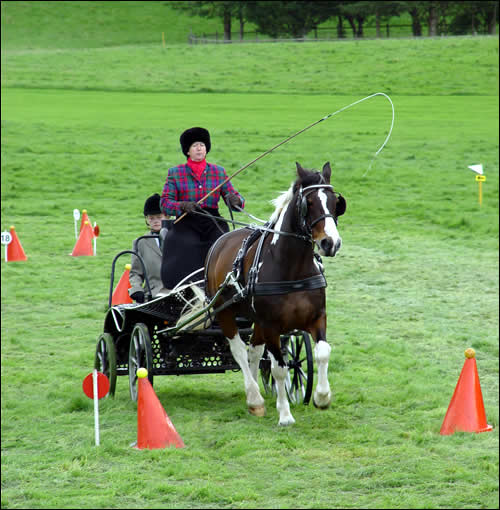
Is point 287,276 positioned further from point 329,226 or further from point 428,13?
point 428,13

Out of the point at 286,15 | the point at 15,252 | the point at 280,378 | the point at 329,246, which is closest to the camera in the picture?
the point at 329,246

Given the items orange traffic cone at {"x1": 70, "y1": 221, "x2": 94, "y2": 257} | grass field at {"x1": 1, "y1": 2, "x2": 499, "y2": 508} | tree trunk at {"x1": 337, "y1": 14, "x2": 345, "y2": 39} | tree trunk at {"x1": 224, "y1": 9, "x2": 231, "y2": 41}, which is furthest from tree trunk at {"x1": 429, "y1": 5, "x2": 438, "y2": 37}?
tree trunk at {"x1": 224, "y1": 9, "x2": 231, "y2": 41}

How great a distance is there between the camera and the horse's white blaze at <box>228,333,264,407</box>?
289 inches

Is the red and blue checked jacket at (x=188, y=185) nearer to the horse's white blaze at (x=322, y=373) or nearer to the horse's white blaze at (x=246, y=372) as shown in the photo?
the horse's white blaze at (x=246, y=372)

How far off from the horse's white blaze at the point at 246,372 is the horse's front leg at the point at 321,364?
79cm

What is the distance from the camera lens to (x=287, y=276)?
22.1ft

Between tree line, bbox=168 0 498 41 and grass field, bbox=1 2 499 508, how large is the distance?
1575 mm

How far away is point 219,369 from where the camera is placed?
806 cm

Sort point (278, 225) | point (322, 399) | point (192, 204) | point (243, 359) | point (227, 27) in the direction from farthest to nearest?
point (227, 27), point (192, 204), point (243, 359), point (278, 225), point (322, 399)

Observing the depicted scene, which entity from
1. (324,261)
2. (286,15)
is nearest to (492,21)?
(286,15)

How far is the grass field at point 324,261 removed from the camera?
6.16 meters

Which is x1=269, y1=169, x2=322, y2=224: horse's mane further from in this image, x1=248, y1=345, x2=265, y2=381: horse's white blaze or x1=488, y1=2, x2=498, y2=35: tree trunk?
x1=488, y1=2, x2=498, y2=35: tree trunk

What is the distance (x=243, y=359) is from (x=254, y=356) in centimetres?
17

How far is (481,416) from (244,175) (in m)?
15.8
